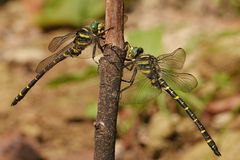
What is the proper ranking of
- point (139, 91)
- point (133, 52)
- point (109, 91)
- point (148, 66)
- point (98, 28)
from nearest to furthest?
point (109, 91), point (98, 28), point (133, 52), point (148, 66), point (139, 91)

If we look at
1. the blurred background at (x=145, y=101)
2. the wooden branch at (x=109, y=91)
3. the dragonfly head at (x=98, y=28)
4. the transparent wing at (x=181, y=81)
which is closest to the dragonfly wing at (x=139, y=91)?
the blurred background at (x=145, y=101)

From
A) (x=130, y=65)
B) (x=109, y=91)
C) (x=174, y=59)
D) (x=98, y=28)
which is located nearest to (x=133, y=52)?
(x=130, y=65)

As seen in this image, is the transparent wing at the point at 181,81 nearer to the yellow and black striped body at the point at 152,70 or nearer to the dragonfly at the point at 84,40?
the yellow and black striped body at the point at 152,70

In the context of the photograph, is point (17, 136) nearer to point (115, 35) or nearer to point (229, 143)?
point (229, 143)

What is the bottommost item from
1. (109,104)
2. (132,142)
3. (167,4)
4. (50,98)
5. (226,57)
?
(109,104)

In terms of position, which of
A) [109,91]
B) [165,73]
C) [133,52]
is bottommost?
[109,91]

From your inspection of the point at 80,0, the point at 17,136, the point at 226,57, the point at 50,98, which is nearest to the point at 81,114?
the point at 50,98

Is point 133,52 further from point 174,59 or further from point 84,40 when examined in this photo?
point 174,59
